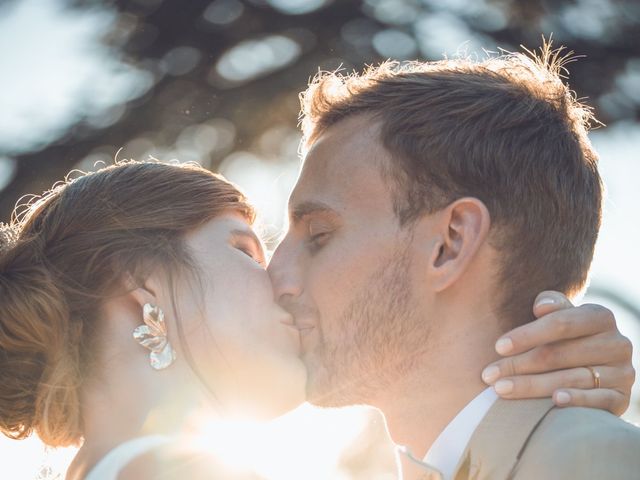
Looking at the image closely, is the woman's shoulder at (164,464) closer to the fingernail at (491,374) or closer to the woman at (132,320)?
the woman at (132,320)

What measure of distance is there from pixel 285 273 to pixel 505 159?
0.85 metres

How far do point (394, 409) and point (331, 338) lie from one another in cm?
32

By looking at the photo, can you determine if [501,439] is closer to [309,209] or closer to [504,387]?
[504,387]

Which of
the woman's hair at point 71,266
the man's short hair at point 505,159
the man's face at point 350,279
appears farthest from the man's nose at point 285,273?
the man's short hair at point 505,159

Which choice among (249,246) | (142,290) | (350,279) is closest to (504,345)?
(350,279)

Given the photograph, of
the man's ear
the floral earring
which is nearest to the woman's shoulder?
the floral earring

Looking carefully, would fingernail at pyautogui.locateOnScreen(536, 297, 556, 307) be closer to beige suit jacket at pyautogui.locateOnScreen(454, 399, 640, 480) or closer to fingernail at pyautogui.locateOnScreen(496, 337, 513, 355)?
fingernail at pyautogui.locateOnScreen(496, 337, 513, 355)

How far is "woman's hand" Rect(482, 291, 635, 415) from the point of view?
334cm

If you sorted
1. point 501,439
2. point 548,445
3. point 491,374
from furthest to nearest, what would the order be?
point 491,374 → point 501,439 → point 548,445

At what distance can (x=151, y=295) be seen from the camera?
3568 mm

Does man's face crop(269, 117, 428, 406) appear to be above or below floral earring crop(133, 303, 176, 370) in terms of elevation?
above

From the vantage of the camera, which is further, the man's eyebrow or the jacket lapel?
the man's eyebrow

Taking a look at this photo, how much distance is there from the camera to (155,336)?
352 cm

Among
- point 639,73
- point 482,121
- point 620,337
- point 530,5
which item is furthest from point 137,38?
point 620,337
